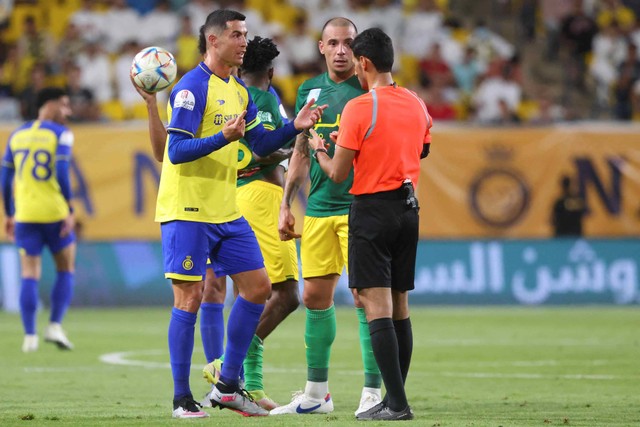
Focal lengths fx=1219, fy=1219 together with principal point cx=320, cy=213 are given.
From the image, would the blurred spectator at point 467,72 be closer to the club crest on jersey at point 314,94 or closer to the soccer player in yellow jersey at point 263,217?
the soccer player in yellow jersey at point 263,217

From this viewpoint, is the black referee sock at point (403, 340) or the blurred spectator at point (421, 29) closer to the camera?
the black referee sock at point (403, 340)

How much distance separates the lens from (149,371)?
11.2m

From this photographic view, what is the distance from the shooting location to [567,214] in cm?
2030

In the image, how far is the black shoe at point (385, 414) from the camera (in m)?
7.29

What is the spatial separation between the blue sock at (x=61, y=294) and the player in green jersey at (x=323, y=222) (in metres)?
6.04

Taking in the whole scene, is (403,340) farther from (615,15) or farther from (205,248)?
(615,15)

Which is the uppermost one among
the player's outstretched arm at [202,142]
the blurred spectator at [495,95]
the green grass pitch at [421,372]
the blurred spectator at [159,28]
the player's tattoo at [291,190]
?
the blurred spectator at [159,28]

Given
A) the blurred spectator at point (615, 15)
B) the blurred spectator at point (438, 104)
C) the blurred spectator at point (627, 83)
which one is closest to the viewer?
the blurred spectator at point (438, 104)

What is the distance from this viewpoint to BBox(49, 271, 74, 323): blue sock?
13.8 metres

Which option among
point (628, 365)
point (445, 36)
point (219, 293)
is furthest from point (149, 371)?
point (445, 36)

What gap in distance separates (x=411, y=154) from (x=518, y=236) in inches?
529

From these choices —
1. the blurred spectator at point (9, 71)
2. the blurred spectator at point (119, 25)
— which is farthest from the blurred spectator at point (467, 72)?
the blurred spectator at point (9, 71)

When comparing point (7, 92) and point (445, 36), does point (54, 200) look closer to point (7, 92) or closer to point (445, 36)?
point (7, 92)

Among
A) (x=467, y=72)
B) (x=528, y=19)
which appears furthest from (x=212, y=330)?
(x=528, y=19)
